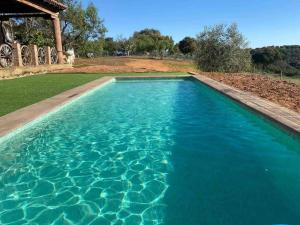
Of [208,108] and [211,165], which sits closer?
[211,165]

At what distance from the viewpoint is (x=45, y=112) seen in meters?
8.27

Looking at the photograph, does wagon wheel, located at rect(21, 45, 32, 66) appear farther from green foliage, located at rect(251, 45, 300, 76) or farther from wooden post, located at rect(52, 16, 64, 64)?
green foliage, located at rect(251, 45, 300, 76)

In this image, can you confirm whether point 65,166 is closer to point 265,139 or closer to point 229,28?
point 265,139

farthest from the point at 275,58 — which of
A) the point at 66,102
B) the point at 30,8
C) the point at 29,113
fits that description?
the point at 29,113

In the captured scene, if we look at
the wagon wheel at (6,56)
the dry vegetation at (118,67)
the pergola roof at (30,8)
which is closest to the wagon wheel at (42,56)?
the dry vegetation at (118,67)

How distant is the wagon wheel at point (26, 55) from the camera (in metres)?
21.2

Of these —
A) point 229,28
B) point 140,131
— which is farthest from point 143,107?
point 229,28

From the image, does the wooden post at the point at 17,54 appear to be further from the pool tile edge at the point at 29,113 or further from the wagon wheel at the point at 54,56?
the pool tile edge at the point at 29,113

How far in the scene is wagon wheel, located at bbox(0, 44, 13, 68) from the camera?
1905cm

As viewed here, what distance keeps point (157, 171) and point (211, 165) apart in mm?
922

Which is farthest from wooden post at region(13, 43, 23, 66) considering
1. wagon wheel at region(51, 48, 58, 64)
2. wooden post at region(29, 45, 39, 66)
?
wagon wheel at region(51, 48, 58, 64)

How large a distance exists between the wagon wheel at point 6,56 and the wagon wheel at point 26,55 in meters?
1.23

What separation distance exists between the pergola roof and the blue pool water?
524 inches

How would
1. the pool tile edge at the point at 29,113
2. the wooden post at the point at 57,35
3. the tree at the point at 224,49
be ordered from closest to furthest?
the pool tile edge at the point at 29,113, the wooden post at the point at 57,35, the tree at the point at 224,49
